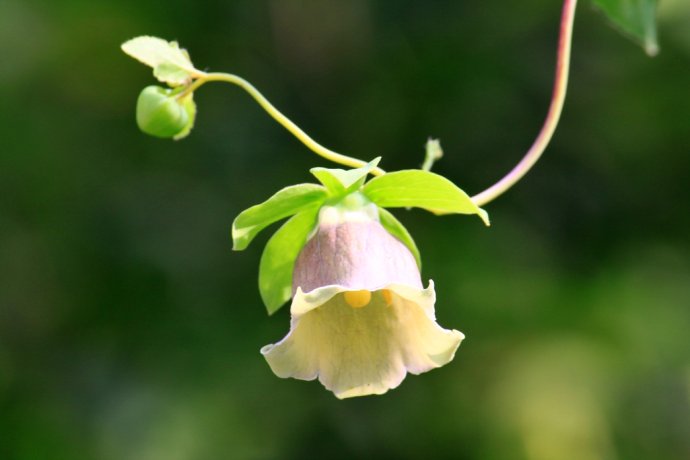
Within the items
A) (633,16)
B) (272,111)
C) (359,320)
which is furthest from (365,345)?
(633,16)

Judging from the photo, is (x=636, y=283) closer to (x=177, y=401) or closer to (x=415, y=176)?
(x=177, y=401)

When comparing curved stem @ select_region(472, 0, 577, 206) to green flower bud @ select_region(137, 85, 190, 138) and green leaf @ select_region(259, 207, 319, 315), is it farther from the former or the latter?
green flower bud @ select_region(137, 85, 190, 138)

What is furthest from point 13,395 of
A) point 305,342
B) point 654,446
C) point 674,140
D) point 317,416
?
point 305,342

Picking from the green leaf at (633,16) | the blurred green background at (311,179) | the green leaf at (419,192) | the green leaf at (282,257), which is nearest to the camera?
the green leaf at (419,192)

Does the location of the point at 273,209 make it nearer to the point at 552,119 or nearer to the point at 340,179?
the point at 340,179

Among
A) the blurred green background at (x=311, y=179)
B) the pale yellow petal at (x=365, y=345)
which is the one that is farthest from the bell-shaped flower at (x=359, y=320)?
the blurred green background at (x=311, y=179)

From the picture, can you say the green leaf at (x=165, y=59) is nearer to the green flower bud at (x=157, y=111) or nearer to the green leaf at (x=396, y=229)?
the green flower bud at (x=157, y=111)
